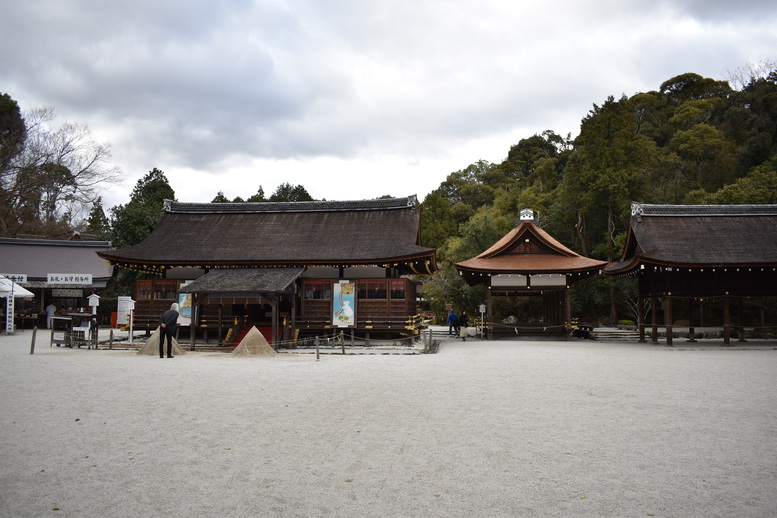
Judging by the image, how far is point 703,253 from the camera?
871 inches

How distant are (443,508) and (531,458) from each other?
1738 millimetres

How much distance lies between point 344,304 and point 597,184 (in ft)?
70.4

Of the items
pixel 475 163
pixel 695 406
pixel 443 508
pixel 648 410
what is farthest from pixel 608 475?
pixel 475 163

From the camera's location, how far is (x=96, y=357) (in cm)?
1588

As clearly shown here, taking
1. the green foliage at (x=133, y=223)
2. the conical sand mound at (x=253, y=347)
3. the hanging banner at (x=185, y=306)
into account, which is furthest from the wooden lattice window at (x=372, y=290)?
the green foliage at (x=133, y=223)

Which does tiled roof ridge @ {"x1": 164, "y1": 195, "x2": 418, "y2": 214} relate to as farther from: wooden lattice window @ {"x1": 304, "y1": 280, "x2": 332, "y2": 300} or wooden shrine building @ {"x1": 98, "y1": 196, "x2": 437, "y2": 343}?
wooden lattice window @ {"x1": 304, "y1": 280, "x2": 332, "y2": 300}

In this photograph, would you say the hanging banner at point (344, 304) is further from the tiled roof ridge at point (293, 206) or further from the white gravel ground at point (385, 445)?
the white gravel ground at point (385, 445)

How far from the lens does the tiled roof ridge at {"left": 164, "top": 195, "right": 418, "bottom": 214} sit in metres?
26.9

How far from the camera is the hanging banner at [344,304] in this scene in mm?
22938

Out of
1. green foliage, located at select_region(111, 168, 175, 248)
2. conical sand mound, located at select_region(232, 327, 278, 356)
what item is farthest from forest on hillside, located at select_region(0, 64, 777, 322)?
conical sand mound, located at select_region(232, 327, 278, 356)

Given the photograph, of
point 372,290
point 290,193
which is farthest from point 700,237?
point 290,193

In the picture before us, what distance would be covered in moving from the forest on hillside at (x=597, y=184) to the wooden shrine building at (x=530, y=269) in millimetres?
8137

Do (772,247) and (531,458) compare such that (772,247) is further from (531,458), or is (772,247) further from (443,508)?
(443,508)

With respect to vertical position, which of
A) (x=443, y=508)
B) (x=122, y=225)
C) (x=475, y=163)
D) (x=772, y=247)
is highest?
(x=475, y=163)
